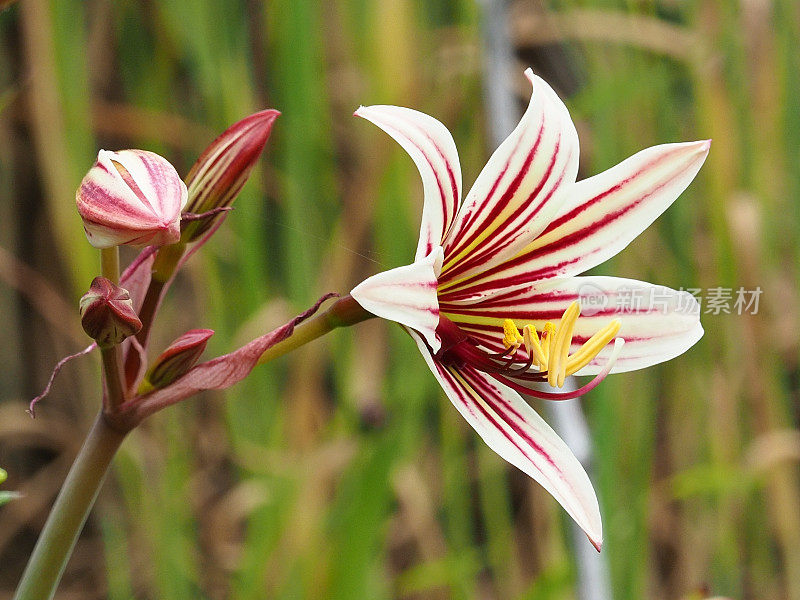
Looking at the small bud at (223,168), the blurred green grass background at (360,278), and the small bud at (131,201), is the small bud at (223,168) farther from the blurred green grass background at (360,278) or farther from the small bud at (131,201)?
the blurred green grass background at (360,278)

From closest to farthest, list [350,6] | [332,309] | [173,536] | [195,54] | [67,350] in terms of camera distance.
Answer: [332,309] < [173,536] < [195,54] < [350,6] < [67,350]

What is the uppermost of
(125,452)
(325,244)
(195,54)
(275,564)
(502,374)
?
(195,54)

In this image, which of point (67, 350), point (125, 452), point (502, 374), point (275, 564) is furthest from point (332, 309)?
point (67, 350)

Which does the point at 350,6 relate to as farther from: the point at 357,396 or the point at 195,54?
the point at 357,396

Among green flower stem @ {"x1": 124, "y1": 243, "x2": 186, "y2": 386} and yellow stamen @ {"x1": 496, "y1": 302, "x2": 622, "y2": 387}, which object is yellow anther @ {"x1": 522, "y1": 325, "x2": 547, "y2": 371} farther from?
green flower stem @ {"x1": 124, "y1": 243, "x2": 186, "y2": 386}

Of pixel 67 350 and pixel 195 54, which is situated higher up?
pixel 195 54

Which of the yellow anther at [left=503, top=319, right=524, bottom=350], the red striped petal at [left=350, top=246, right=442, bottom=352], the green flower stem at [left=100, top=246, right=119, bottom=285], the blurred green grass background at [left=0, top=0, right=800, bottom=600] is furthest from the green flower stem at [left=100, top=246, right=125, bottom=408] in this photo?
the blurred green grass background at [left=0, top=0, right=800, bottom=600]

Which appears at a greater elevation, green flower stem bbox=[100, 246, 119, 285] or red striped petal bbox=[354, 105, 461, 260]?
red striped petal bbox=[354, 105, 461, 260]
